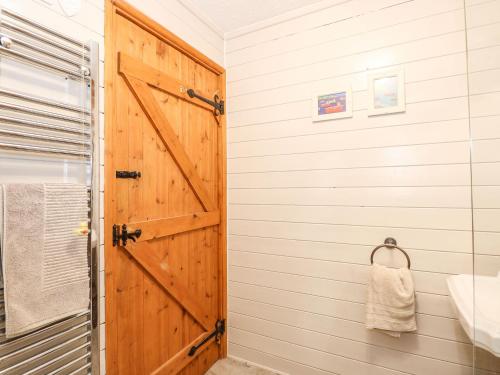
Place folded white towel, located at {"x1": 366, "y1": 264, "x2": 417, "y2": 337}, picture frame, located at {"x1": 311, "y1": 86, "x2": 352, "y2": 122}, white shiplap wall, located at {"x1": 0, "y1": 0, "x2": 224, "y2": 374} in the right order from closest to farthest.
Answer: white shiplap wall, located at {"x1": 0, "y1": 0, "x2": 224, "y2": 374} → folded white towel, located at {"x1": 366, "y1": 264, "x2": 417, "y2": 337} → picture frame, located at {"x1": 311, "y1": 86, "x2": 352, "y2": 122}

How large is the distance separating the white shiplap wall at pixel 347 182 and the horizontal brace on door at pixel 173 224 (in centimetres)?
25

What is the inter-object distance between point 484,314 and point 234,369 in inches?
68.8

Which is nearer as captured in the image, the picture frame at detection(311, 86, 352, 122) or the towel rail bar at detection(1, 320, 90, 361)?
the towel rail bar at detection(1, 320, 90, 361)

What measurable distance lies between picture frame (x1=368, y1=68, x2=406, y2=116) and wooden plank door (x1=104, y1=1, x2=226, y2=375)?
3.77 ft

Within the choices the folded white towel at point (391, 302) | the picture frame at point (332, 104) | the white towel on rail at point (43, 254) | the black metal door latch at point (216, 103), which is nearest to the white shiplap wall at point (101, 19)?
the white towel on rail at point (43, 254)

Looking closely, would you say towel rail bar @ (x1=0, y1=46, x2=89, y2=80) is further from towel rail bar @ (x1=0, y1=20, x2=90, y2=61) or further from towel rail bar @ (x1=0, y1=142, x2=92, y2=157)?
towel rail bar @ (x1=0, y1=142, x2=92, y2=157)

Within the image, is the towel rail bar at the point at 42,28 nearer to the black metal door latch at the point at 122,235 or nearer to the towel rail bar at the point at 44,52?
the towel rail bar at the point at 44,52

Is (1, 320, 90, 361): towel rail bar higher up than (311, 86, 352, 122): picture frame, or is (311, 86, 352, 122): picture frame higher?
(311, 86, 352, 122): picture frame

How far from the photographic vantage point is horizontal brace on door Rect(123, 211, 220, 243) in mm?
1530

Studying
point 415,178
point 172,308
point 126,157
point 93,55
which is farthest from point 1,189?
point 415,178

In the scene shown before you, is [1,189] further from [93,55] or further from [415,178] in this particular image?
[415,178]

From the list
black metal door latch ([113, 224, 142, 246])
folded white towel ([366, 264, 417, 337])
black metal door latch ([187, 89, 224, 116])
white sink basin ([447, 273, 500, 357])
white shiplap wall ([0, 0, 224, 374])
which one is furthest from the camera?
black metal door latch ([187, 89, 224, 116])

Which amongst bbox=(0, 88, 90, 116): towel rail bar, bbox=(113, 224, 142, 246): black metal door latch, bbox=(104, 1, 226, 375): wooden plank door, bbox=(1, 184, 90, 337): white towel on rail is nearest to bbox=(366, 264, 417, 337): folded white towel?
bbox=(104, 1, 226, 375): wooden plank door

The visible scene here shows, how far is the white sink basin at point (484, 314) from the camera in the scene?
0.90 m
